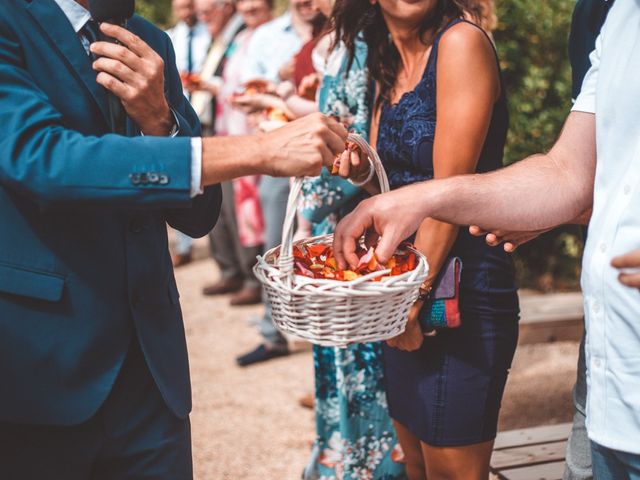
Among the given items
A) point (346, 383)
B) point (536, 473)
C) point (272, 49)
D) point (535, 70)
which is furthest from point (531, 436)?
point (272, 49)

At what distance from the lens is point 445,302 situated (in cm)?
224

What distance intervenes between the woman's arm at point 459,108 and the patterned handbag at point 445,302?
3 cm

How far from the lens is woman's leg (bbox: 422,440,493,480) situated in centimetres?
234

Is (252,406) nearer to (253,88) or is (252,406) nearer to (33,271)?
(253,88)

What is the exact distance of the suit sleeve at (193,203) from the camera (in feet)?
6.15

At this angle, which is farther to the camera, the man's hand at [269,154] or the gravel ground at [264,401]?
the gravel ground at [264,401]

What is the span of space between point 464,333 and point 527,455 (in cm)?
100

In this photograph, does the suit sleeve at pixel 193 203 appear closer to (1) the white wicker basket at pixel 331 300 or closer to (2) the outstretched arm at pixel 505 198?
(1) the white wicker basket at pixel 331 300

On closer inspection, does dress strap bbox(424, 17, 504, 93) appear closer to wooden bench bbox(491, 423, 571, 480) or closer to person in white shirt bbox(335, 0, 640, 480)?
person in white shirt bbox(335, 0, 640, 480)

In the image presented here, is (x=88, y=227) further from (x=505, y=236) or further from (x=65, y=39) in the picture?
(x=505, y=236)

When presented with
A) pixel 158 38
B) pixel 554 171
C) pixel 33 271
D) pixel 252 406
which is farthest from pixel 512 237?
pixel 252 406

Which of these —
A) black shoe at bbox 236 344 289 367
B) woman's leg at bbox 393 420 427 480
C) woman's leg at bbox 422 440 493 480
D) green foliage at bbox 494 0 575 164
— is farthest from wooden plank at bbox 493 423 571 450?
green foliage at bbox 494 0 575 164

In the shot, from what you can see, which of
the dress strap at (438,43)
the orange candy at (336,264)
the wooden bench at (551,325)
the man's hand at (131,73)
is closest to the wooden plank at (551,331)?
the wooden bench at (551,325)

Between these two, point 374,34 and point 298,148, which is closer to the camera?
point 298,148
